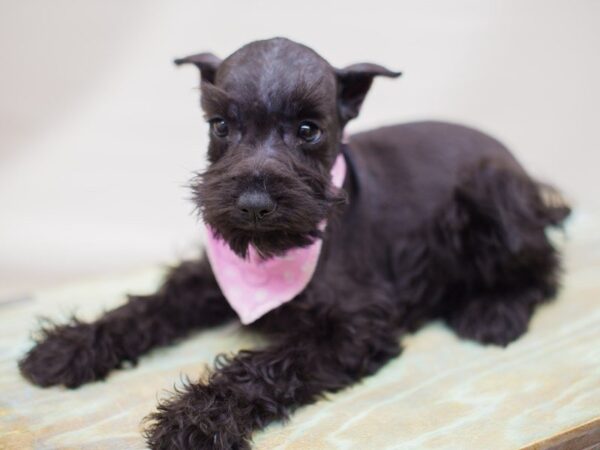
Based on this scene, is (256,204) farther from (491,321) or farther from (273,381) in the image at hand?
(491,321)

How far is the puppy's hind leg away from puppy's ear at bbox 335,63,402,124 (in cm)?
61

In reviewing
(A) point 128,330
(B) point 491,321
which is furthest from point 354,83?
(A) point 128,330

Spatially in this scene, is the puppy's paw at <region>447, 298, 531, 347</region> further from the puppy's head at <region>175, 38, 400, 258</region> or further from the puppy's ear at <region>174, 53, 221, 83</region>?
the puppy's ear at <region>174, 53, 221, 83</region>

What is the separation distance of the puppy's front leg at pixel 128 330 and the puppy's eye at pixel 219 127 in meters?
0.73

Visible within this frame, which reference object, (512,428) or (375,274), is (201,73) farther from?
(512,428)

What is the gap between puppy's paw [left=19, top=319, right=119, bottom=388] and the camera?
8.64 feet

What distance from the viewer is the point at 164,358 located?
2871 mm

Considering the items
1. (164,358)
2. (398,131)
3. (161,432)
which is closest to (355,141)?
(398,131)

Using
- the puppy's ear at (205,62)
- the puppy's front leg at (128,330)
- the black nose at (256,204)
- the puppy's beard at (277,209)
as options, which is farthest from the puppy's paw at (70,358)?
the puppy's ear at (205,62)

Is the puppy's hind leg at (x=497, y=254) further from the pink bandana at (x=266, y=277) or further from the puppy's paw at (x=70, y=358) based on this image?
the puppy's paw at (x=70, y=358)

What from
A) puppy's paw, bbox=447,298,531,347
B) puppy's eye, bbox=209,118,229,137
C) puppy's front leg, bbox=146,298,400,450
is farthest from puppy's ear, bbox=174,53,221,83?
puppy's paw, bbox=447,298,531,347

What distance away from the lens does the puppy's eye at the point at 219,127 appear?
2.58 meters

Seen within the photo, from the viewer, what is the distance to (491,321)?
3031 millimetres

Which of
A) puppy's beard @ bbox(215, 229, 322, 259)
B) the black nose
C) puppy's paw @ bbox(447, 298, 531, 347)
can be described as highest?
the black nose
